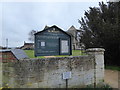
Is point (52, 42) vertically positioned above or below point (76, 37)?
below

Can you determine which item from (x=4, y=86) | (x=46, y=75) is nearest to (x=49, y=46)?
(x=46, y=75)

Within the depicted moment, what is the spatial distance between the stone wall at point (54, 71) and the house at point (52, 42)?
1.70 feet

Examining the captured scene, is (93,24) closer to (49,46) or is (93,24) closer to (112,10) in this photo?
(112,10)

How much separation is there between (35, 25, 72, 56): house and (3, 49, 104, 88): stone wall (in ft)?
1.70

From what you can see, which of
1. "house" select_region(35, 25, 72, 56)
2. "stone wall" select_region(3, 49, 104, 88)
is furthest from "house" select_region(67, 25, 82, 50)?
"house" select_region(35, 25, 72, 56)

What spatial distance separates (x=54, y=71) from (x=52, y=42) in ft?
4.22

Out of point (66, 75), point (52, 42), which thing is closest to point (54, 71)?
point (66, 75)

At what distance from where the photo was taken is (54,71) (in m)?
5.48

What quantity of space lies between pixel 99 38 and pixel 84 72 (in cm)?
742

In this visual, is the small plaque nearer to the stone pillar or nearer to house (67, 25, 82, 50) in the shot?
the stone pillar

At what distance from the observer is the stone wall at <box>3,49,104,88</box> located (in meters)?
4.64

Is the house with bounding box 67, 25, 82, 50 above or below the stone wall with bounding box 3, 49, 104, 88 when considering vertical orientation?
above

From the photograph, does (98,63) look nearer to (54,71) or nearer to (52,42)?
(54,71)

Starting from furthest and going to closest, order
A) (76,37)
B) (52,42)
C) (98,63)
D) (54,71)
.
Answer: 1. (76,37)
2. (98,63)
3. (52,42)
4. (54,71)
